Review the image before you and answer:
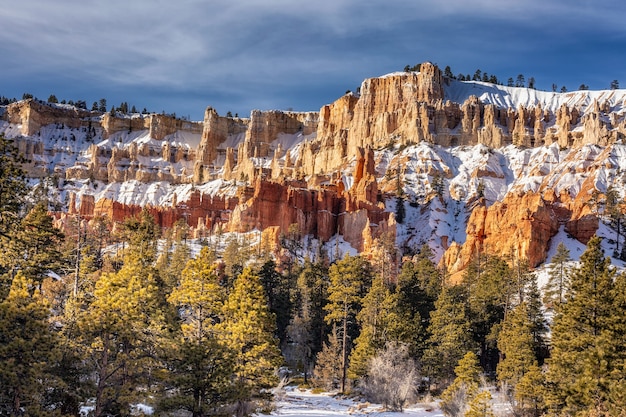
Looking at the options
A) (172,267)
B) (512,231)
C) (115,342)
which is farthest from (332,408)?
(512,231)

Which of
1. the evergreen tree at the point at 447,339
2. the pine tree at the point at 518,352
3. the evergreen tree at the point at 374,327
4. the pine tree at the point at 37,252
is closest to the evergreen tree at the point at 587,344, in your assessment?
the pine tree at the point at 518,352

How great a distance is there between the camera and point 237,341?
32.2m

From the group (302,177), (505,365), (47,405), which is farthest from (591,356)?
(302,177)

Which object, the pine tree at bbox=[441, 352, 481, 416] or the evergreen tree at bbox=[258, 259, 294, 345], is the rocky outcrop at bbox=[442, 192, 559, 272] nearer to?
the evergreen tree at bbox=[258, 259, 294, 345]

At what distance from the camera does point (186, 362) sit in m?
28.0

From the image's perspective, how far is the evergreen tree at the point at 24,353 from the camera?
20.2 metres

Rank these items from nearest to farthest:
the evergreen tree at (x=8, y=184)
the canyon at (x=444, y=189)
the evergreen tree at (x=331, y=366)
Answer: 1. the evergreen tree at (x=8, y=184)
2. the evergreen tree at (x=331, y=366)
3. the canyon at (x=444, y=189)

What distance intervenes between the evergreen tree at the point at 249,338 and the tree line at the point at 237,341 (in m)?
0.09

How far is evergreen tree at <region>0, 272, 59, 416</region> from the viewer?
2019 cm

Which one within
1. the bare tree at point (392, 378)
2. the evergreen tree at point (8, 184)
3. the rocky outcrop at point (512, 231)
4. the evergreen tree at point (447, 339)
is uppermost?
the rocky outcrop at point (512, 231)

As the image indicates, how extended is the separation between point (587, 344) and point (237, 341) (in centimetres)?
1870

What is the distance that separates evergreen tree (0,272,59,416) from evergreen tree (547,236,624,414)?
24612mm

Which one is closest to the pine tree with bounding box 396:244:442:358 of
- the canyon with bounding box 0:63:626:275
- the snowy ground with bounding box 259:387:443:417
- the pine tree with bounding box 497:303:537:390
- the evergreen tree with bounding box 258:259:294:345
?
the snowy ground with bounding box 259:387:443:417

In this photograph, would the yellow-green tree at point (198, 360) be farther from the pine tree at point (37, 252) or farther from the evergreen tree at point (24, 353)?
the pine tree at point (37, 252)
